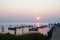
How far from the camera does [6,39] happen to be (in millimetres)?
16422

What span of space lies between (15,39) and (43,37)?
2750mm

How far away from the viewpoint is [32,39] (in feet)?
56.1

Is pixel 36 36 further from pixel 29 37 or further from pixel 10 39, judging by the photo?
pixel 10 39

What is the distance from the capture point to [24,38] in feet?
54.9

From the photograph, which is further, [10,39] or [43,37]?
[43,37]

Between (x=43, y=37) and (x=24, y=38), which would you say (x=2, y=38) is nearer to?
(x=24, y=38)

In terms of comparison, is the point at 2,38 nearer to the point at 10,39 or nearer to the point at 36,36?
the point at 10,39

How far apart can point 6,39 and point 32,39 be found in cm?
230

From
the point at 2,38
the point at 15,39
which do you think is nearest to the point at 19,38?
the point at 15,39

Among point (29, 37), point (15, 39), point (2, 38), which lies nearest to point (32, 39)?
point (29, 37)

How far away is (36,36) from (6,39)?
2.81 m

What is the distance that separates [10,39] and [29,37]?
1.71 m

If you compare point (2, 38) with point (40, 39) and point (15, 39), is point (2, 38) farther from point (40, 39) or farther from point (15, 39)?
point (40, 39)

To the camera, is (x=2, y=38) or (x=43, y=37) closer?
(x=2, y=38)
